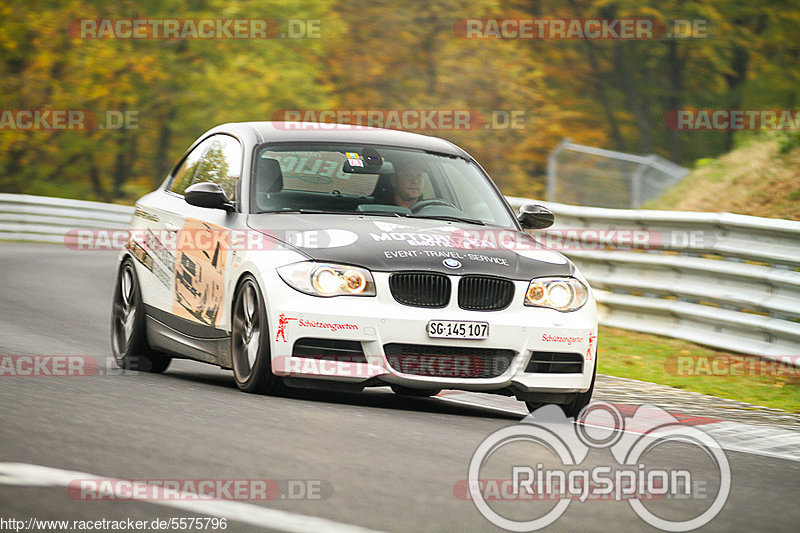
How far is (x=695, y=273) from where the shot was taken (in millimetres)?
13375

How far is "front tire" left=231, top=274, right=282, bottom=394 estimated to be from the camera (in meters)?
7.98

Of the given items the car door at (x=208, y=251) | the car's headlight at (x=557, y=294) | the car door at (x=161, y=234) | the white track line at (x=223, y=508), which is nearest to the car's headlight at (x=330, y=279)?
the car door at (x=208, y=251)

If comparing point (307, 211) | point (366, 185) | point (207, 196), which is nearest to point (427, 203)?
point (366, 185)

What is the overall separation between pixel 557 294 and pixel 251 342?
180cm

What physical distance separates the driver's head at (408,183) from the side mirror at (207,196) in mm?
1159

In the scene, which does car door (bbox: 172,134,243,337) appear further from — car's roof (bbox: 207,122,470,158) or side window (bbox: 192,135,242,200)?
car's roof (bbox: 207,122,470,158)

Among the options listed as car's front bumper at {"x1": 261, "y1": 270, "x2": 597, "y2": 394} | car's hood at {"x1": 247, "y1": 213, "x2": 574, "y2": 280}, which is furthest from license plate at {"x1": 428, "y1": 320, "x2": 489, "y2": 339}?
car's hood at {"x1": 247, "y1": 213, "x2": 574, "y2": 280}

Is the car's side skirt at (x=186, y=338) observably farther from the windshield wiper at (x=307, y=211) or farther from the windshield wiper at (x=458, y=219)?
the windshield wiper at (x=458, y=219)

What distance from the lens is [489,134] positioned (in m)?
46.3

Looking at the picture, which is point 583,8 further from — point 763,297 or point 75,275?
point 763,297

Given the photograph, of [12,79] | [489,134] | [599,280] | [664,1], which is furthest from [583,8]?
[599,280]

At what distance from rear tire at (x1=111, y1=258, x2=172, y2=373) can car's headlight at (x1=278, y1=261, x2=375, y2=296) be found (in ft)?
8.27

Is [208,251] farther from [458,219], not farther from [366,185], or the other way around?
[458,219]

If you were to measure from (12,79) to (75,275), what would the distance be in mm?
22206
